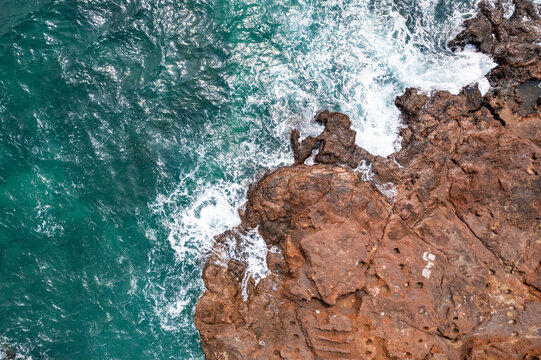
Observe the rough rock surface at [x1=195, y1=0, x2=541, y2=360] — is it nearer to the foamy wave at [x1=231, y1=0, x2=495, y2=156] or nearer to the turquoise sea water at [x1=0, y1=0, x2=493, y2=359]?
the foamy wave at [x1=231, y1=0, x2=495, y2=156]

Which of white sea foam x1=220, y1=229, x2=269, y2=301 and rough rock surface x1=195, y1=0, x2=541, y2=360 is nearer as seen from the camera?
rough rock surface x1=195, y1=0, x2=541, y2=360

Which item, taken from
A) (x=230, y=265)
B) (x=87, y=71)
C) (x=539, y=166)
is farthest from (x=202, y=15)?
(x=539, y=166)

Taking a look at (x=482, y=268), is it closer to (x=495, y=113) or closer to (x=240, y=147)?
(x=495, y=113)

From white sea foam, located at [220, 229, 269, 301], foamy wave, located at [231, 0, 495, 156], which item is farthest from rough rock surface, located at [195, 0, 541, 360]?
foamy wave, located at [231, 0, 495, 156]

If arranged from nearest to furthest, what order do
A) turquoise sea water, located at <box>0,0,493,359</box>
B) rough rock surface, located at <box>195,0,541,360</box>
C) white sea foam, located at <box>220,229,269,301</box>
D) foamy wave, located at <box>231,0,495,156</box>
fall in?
rough rock surface, located at <box>195,0,541,360</box>, white sea foam, located at <box>220,229,269,301</box>, turquoise sea water, located at <box>0,0,493,359</box>, foamy wave, located at <box>231,0,495,156</box>

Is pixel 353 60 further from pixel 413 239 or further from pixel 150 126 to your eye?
pixel 150 126

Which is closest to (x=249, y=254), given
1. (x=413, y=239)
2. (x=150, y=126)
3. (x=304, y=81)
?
(x=413, y=239)
